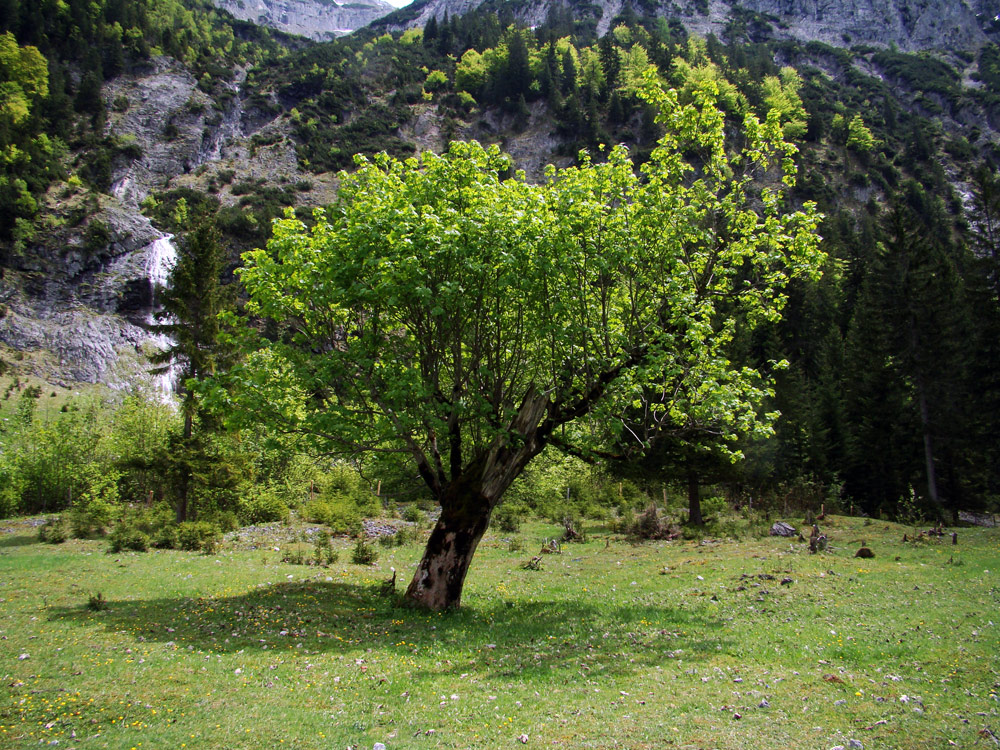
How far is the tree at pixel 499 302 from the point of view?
38.8 ft

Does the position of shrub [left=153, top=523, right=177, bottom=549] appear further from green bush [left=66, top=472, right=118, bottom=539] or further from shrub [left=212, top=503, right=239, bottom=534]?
green bush [left=66, top=472, right=118, bottom=539]

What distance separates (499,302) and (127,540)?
20.3m

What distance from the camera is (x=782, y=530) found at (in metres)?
27.4

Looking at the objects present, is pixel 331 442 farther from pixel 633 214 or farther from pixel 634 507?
pixel 634 507

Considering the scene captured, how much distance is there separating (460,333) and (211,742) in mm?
8905

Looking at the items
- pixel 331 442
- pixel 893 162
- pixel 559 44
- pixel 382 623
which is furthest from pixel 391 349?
pixel 559 44

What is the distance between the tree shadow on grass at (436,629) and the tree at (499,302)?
5.01ft

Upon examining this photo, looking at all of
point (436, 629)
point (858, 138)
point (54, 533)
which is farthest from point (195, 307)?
point (858, 138)

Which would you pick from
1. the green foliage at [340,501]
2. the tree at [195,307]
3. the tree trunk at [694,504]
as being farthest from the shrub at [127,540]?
the tree trunk at [694,504]

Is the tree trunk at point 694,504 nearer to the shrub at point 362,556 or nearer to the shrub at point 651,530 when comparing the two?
the shrub at point 651,530

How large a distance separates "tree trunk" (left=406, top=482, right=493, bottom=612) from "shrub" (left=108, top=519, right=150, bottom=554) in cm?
1664

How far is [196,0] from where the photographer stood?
19625 centimetres

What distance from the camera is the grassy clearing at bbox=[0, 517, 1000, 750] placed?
6.30 meters

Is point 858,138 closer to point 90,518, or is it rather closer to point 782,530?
point 782,530
